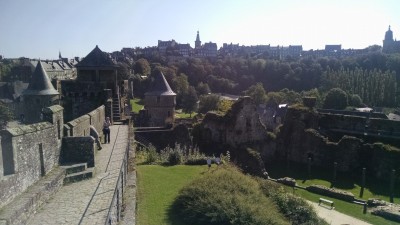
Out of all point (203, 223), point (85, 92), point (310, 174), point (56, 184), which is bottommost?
point (310, 174)

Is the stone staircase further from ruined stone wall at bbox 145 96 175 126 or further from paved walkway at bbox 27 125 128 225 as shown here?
ruined stone wall at bbox 145 96 175 126

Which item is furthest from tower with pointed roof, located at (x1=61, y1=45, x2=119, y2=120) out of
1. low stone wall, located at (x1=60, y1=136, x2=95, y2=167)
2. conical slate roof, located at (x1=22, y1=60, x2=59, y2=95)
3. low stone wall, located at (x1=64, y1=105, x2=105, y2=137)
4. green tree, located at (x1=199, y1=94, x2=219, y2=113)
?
green tree, located at (x1=199, y1=94, x2=219, y2=113)

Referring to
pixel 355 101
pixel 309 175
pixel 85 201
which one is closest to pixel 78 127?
pixel 85 201

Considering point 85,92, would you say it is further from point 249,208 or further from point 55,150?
point 249,208

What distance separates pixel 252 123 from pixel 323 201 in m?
10.8

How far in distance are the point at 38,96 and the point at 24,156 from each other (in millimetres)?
11398

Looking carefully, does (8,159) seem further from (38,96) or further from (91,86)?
(91,86)

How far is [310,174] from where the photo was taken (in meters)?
27.6

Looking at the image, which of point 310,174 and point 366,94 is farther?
point 366,94

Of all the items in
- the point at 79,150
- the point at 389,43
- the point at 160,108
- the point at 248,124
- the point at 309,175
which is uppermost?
the point at 389,43

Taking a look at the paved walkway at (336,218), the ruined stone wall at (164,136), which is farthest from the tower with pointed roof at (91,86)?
the paved walkway at (336,218)

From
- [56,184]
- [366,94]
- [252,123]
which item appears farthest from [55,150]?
[366,94]

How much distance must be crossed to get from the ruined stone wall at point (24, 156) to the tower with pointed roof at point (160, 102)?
2247cm

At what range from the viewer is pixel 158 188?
15914mm
